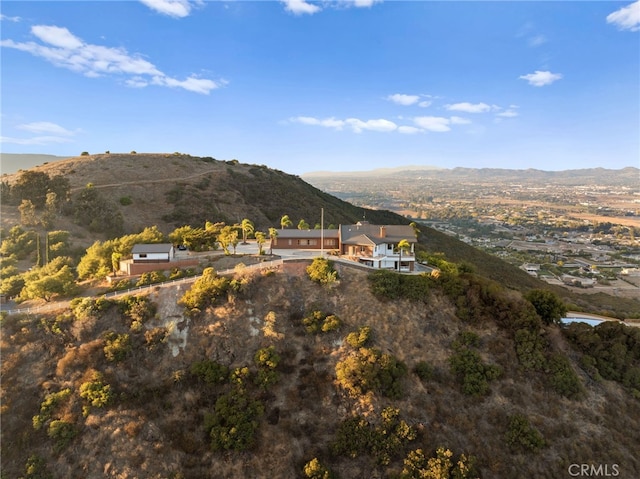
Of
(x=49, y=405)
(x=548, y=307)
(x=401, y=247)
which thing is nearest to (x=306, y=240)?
(x=401, y=247)

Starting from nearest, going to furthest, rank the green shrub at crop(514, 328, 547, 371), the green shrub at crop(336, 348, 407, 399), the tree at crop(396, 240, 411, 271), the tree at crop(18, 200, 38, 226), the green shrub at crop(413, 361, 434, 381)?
the green shrub at crop(336, 348, 407, 399) < the green shrub at crop(413, 361, 434, 381) < the green shrub at crop(514, 328, 547, 371) < the tree at crop(396, 240, 411, 271) < the tree at crop(18, 200, 38, 226)

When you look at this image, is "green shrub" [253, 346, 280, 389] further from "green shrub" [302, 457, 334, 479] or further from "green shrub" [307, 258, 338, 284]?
"green shrub" [307, 258, 338, 284]

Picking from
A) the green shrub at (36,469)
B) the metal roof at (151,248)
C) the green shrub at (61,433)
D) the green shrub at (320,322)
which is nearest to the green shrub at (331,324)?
the green shrub at (320,322)

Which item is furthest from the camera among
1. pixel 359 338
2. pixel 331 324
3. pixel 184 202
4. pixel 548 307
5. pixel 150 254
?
pixel 184 202

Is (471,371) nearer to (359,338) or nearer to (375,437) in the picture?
(359,338)

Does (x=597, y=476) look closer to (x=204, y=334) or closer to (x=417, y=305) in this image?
(x=417, y=305)

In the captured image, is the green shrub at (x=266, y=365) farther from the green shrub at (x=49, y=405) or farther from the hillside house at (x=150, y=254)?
the hillside house at (x=150, y=254)

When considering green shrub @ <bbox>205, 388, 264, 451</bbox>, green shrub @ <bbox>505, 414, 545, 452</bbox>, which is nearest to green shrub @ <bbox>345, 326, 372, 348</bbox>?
green shrub @ <bbox>205, 388, 264, 451</bbox>
